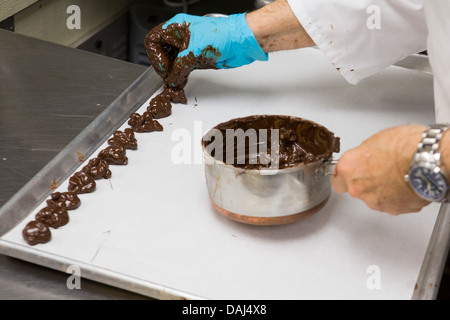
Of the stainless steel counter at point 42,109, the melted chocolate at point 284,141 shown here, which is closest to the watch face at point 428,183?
the melted chocolate at point 284,141

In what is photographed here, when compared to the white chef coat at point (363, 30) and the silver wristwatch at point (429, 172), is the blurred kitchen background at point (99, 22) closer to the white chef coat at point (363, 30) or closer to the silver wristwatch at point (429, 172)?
the white chef coat at point (363, 30)

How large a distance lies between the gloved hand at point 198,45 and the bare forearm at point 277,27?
0.03 metres

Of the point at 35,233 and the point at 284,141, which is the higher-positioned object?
the point at 284,141

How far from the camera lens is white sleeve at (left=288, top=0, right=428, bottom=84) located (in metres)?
1.70

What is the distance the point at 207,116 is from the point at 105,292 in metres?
0.74

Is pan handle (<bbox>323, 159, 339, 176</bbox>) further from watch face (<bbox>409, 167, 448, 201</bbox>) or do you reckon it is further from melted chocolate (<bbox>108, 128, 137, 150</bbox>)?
melted chocolate (<bbox>108, 128, 137, 150</bbox>)

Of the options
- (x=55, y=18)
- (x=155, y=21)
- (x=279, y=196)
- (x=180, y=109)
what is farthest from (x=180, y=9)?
(x=279, y=196)

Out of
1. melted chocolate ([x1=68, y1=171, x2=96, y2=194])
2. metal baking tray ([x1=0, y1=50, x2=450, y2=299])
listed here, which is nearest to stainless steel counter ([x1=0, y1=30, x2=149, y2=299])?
metal baking tray ([x1=0, y1=50, x2=450, y2=299])

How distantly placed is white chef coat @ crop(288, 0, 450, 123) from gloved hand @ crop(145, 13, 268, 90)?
19 cm

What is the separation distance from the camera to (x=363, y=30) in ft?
5.72

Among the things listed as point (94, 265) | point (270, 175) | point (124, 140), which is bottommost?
point (94, 265)

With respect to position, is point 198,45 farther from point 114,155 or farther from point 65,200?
point 65,200

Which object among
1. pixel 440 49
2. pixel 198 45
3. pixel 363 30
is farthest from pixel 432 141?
pixel 198 45

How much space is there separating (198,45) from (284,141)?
52cm
